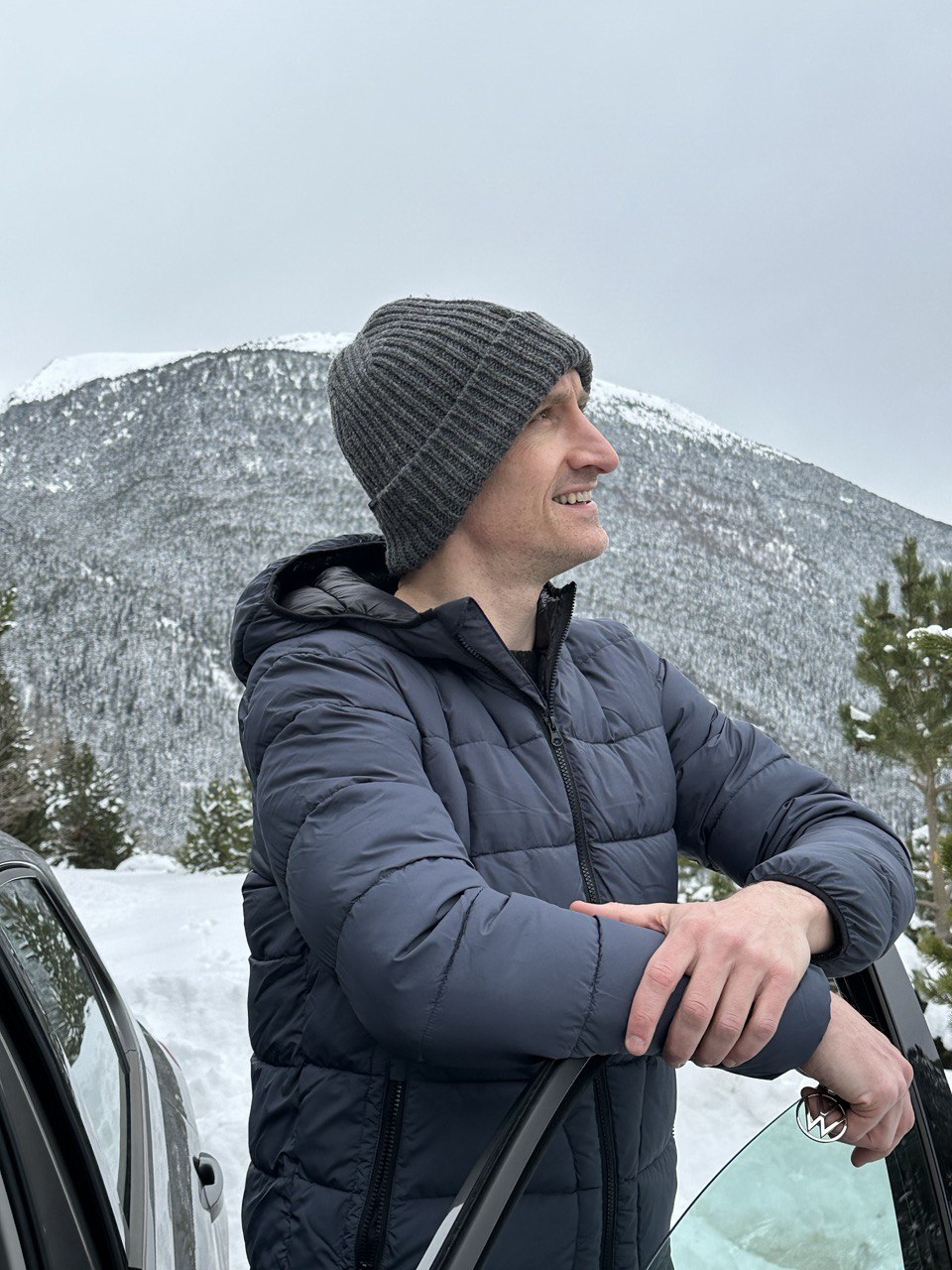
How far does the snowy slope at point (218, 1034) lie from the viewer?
1782 millimetres

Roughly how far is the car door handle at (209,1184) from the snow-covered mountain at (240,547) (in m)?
85.2

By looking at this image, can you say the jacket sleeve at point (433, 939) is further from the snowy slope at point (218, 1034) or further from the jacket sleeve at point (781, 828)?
the snowy slope at point (218, 1034)

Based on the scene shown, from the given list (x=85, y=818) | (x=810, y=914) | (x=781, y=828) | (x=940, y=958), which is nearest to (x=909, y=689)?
(x=940, y=958)

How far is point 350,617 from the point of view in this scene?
154cm

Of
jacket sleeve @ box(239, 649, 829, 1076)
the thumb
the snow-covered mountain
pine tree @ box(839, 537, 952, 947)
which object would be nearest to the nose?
jacket sleeve @ box(239, 649, 829, 1076)

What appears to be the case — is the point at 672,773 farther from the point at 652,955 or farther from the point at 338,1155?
the point at 338,1155

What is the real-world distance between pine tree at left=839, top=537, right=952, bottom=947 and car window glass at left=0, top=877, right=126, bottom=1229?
11.7m

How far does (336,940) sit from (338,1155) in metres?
0.31

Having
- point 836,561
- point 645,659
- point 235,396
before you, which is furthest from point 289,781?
point 235,396

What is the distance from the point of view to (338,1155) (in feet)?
4.24

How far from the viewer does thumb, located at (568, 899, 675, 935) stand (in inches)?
46.4

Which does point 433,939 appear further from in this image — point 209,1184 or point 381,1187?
point 209,1184

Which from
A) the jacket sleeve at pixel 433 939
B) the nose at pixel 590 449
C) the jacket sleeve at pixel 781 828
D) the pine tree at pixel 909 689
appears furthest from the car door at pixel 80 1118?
the pine tree at pixel 909 689

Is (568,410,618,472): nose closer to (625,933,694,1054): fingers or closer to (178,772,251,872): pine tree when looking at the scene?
(625,933,694,1054): fingers
